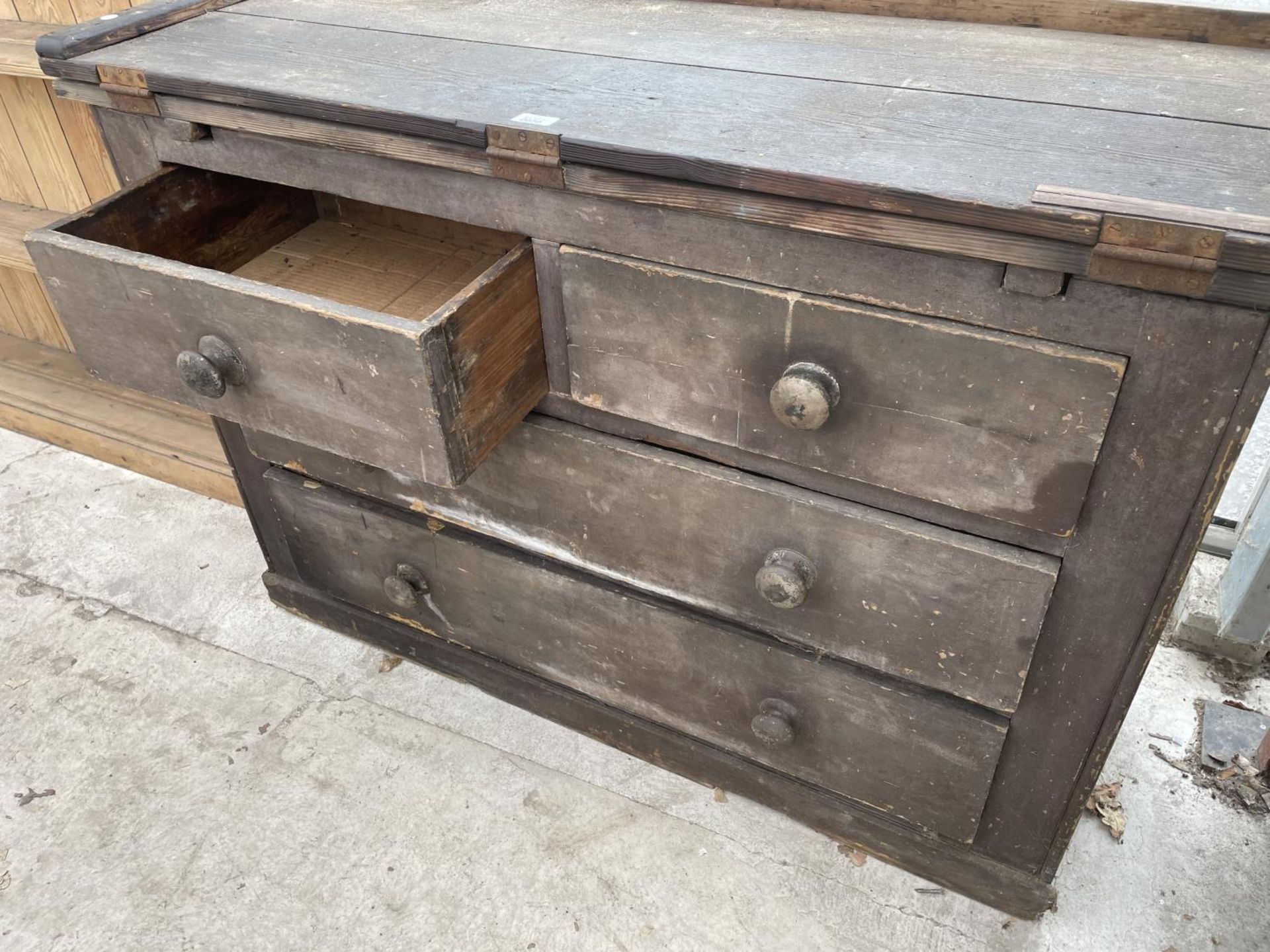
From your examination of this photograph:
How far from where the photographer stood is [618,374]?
1.10 m

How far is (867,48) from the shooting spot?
3.86ft

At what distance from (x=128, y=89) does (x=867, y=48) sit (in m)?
0.90

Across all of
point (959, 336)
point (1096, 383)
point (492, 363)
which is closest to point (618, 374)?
point (492, 363)

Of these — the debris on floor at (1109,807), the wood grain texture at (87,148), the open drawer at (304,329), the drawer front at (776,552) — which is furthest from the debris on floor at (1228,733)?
the wood grain texture at (87,148)

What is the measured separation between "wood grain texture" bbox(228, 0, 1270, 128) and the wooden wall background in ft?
2.26

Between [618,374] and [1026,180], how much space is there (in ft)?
1.51

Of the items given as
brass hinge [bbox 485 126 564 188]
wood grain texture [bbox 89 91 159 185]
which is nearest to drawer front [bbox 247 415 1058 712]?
brass hinge [bbox 485 126 564 188]

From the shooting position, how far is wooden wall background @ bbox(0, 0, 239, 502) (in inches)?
72.1

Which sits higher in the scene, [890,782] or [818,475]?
[818,475]

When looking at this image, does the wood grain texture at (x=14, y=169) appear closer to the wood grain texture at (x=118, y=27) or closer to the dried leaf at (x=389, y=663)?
the wood grain texture at (x=118, y=27)

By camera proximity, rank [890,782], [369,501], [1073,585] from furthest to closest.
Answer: [369,501]
[890,782]
[1073,585]

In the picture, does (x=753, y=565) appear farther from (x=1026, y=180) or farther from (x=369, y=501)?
(x=369, y=501)

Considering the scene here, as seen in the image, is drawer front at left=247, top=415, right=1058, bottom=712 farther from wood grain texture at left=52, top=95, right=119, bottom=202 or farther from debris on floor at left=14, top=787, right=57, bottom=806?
wood grain texture at left=52, top=95, right=119, bottom=202

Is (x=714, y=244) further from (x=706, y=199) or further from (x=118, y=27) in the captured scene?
(x=118, y=27)
